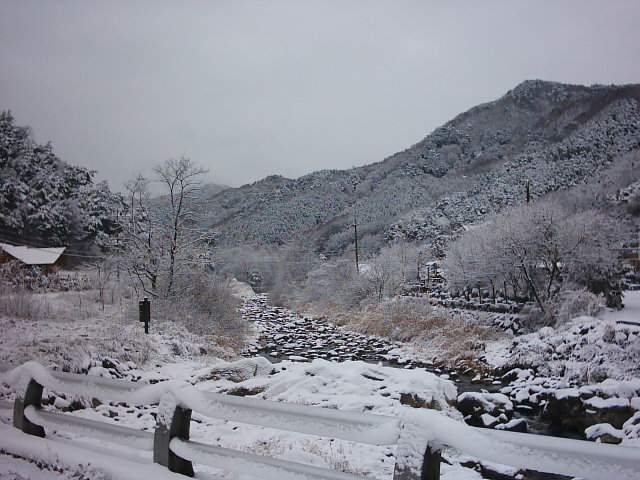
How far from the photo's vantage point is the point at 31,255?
22.4 feet

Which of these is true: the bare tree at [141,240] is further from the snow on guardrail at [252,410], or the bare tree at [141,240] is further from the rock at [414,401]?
the snow on guardrail at [252,410]

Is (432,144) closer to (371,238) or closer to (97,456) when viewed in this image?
(371,238)

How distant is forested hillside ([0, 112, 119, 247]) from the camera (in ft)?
20.4

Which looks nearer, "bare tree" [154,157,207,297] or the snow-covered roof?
the snow-covered roof

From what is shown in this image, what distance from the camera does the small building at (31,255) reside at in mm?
6538

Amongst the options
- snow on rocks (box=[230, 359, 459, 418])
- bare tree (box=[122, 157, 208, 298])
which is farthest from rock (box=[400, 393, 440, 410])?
bare tree (box=[122, 157, 208, 298])

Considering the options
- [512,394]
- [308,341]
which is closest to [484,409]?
[512,394]

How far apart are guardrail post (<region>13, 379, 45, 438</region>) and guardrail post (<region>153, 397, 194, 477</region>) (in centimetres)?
109

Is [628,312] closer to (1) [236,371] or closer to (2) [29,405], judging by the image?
(1) [236,371]

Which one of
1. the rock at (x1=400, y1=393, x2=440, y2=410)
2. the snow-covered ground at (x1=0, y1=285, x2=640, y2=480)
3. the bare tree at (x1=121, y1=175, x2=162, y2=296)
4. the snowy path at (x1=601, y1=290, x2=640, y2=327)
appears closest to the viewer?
the snow-covered ground at (x1=0, y1=285, x2=640, y2=480)

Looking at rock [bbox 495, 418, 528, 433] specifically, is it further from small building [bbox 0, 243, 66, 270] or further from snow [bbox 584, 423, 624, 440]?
small building [bbox 0, 243, 66, 270]

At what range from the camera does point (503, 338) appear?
584 inches

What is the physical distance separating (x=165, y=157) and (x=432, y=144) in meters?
27.0

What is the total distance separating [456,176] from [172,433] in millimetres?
33643
